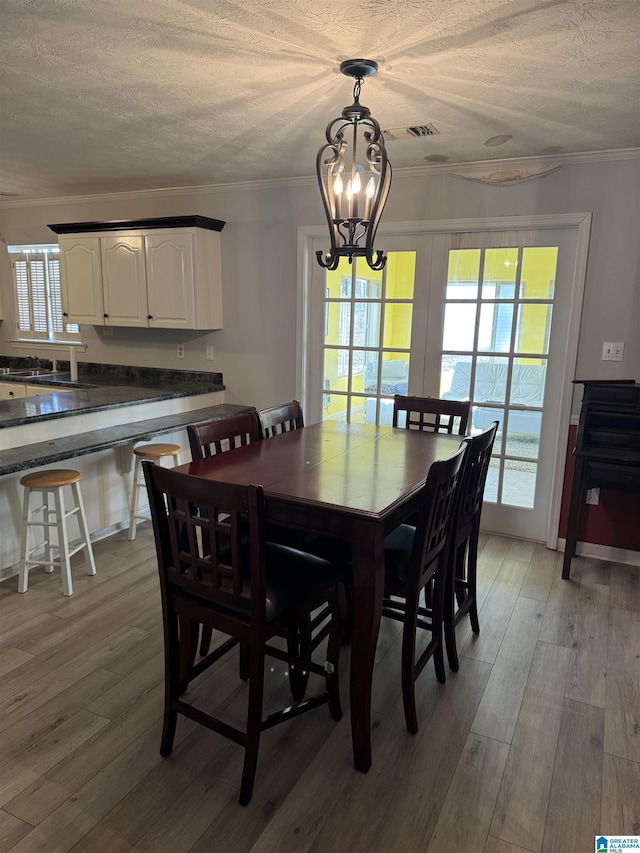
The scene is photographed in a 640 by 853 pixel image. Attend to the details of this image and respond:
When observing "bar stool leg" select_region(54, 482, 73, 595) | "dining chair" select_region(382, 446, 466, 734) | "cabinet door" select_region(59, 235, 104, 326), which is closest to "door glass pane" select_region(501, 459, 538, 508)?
"dining chair" select_region(382, 446, 466, 734)

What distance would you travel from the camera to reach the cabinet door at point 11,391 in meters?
4.11

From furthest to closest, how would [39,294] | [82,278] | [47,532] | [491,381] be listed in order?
[39,294], [82,278], [491,381], [47,532]

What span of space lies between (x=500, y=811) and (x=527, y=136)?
2.96m

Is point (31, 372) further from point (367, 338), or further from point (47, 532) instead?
point (367, 338)

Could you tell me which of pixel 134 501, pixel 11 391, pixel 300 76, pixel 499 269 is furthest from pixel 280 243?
pixel 11 391

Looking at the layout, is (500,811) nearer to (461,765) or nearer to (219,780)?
(461,765)

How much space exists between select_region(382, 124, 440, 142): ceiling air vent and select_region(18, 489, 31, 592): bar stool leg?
8.59 feet

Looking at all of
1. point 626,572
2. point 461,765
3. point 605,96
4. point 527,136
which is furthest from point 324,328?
point 461,765

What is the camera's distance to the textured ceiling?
170cm

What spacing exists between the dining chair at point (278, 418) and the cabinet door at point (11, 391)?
231cm

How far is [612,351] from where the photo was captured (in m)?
3.15

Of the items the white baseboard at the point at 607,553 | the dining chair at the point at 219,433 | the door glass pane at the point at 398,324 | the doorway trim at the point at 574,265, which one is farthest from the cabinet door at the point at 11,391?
the white baseboard at the point at 607,553

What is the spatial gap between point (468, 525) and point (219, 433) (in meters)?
1.16

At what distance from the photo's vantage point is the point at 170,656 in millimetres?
1764
